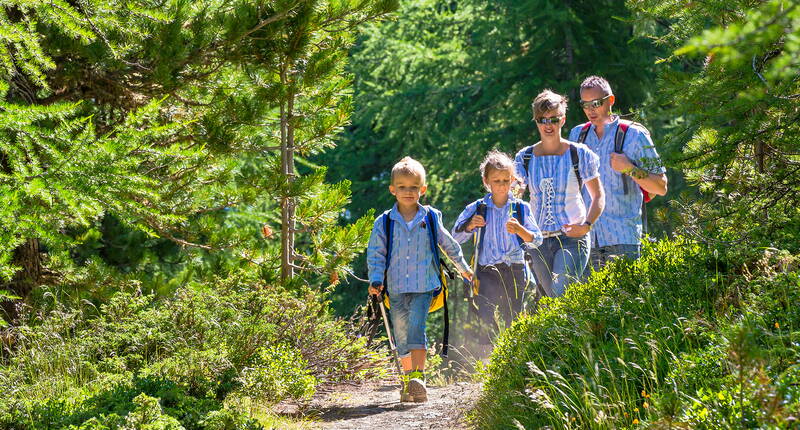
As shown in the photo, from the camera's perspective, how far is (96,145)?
585 cm

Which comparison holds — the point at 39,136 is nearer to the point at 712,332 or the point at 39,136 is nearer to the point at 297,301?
the point at 297,301

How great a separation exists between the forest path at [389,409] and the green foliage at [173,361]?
0.89 ft

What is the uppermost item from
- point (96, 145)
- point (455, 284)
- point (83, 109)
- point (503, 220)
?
point (83, 109)

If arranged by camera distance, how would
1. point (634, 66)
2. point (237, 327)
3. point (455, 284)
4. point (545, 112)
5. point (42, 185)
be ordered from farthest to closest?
point (455, 284), point (634, 66), point (545, 112), point (237, 327), point (42, 185)

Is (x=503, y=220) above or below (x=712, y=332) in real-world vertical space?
above

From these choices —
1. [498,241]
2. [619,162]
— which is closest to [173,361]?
[498,241]

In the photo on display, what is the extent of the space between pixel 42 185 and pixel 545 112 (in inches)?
144

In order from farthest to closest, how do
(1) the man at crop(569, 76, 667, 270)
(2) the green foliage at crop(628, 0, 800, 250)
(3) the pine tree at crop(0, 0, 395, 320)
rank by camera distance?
(3) the pine tree at crop(0, 0, 395, 320) < (1) the man at crop(569, 76, 667, 270) < (2) the green foliage at crop(628, 0, 800, 250)

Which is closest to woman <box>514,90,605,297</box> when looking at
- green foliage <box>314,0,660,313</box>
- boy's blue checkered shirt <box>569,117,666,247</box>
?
boy's blue checkered shirt <box>569,117,666,247</box>

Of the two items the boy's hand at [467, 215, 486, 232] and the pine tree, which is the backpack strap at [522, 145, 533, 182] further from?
the pine tree

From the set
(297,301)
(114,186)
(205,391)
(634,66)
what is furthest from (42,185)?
(634,66)

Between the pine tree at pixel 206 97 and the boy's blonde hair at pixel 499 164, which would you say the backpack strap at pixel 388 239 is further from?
the pine tree at pixel 206 97

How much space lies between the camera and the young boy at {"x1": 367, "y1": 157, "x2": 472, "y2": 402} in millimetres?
6891

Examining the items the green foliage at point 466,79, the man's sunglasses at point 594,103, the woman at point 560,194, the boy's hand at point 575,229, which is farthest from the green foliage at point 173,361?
the green foliage at point 466,79
